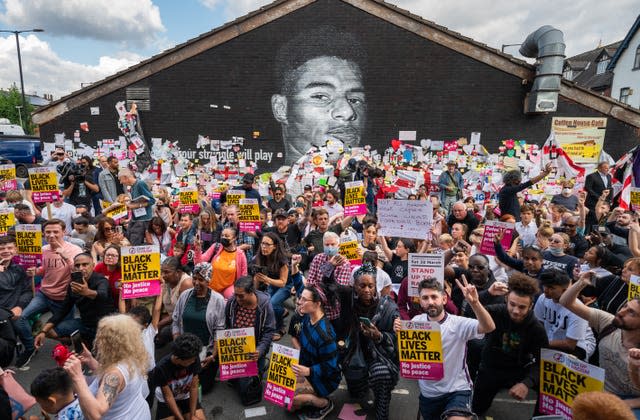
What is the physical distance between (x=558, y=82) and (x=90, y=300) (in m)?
12.5

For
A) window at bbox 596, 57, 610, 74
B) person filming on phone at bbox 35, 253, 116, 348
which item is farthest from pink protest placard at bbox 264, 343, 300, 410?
window at bbox 596, 57, 610, 74

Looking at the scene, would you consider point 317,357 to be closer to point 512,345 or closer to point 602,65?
point 512,345

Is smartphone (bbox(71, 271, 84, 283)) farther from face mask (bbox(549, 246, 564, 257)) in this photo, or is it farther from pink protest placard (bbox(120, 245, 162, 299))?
face mask (bbox(549, 246, 564, 257))

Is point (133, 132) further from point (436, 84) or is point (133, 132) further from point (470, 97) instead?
point (470, 97)

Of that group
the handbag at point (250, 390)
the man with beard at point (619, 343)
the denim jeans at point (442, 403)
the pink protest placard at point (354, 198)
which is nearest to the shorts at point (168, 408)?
the handbag at point (250, 390)

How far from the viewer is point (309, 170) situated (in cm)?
1255

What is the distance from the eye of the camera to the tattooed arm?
247 centimetres

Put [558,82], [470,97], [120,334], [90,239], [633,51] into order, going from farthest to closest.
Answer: [633,51], [470,97], [558,82], [90,239], [120,334]

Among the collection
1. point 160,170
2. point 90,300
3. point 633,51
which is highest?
point 633,51

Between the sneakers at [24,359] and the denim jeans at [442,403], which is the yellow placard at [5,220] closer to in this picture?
the sneakers at [24,359]

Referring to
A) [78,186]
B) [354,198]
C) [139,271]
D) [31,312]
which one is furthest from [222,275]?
[78,186]

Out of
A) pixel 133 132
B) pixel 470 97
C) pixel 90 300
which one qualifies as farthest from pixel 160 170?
pixel 470 97

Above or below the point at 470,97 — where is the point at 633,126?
below

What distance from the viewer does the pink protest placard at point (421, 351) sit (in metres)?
3.24
